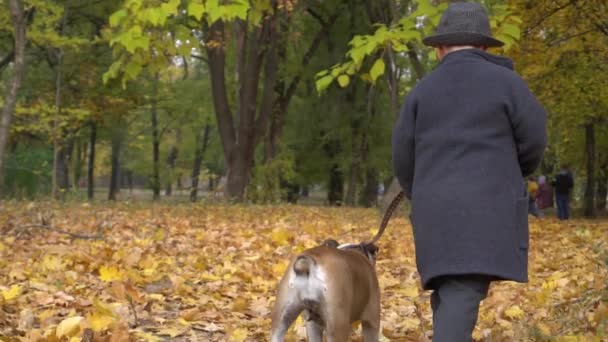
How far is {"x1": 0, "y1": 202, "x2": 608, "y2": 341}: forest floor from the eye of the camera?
5.14m

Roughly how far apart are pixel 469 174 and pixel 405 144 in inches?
15.5

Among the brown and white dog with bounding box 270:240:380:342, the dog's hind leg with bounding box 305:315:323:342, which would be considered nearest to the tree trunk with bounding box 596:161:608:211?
the dog's hind leg with bounding box 305:315:323:342

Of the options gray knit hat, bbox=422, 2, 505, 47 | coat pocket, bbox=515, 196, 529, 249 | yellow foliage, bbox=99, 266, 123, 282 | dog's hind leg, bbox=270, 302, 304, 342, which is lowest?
yellow foliage, bbox=99, 266, 123, 282

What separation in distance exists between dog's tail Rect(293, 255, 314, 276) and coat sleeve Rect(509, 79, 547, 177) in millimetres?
1092

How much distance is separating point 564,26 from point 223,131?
10.1m

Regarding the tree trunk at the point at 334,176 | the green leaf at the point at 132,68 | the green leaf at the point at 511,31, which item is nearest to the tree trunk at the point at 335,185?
the tree trunk at the point at 334,176

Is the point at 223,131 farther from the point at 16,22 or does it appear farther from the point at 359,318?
the point at 359,318

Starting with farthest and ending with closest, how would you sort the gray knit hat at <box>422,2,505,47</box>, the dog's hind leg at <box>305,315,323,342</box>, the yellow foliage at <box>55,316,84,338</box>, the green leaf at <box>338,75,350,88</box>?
the green leaf at <box>338,75,350,88</box> < the yellow foliage at <box>55,316,84,338</box> < the dog's hind leg at <box>305,315,323,342</box> < the gray knit hat at <box>422,2,505,47</box>

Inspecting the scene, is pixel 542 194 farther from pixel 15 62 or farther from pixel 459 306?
pixel 459 306

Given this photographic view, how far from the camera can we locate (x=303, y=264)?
392 centimetres

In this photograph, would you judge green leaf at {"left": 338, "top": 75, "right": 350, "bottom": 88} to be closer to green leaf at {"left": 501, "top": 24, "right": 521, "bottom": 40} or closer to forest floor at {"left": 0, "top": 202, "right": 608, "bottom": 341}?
green leaf at {"left": 501, "top": 24, "right": 521, "bottom": 40}

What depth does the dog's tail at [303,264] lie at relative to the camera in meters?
3.91

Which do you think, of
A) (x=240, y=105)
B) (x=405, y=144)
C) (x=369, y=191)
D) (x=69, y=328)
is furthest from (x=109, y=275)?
(x=369, y=191)

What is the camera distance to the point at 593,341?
15.1 ft
